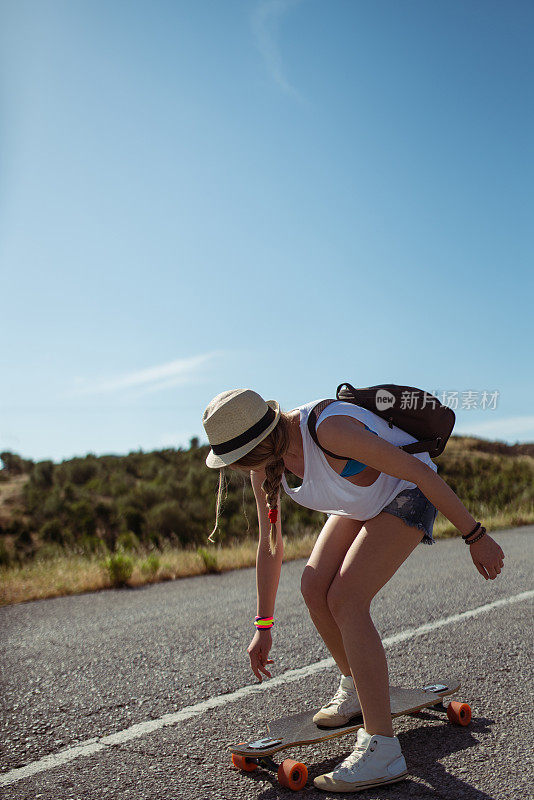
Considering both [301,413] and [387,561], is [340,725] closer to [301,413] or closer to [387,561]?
[387,561]

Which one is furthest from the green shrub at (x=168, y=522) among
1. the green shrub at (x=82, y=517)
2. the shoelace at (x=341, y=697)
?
the shoelace at (x=341, y=697)

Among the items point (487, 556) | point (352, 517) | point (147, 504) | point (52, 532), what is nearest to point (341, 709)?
point (352, 517)

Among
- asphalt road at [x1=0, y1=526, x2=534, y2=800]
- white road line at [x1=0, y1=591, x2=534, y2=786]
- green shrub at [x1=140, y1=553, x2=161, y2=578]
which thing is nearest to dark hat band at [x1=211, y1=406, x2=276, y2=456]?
asphalt road at [x1=0, y1=526, x2=534, y2=800]

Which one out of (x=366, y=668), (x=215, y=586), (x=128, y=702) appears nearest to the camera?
(x=366, y=668)

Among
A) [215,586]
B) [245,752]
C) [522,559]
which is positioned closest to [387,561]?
[245,752]

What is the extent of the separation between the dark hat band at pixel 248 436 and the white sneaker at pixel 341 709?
4.05 ft

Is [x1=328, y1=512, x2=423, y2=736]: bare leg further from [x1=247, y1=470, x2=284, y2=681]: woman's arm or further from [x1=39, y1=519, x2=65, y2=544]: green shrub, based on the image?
[x1=39, y1=519, x2=65, y2=544]: green shrub

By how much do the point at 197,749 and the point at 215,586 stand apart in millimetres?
4062

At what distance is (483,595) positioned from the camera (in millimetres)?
5609

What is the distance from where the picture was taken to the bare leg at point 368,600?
8.11ft

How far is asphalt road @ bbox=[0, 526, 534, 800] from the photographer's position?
2.56 m

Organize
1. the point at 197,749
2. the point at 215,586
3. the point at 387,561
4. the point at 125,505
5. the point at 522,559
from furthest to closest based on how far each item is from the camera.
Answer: the point at 125,505, the point at 522,559, the point at 215,586, the point at 197,749, the point at 387,561

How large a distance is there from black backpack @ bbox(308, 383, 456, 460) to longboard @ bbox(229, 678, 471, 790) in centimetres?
118

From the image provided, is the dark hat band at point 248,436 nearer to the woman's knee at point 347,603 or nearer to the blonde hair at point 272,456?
the blonde hair at point 272,456
